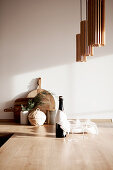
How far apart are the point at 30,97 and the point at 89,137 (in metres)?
1.17

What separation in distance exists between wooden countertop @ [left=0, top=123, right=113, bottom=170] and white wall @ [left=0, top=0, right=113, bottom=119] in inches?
39.9

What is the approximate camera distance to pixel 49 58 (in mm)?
2938

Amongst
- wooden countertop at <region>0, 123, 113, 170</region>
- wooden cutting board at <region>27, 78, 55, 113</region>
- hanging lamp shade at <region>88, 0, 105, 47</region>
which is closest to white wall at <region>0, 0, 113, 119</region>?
wooden cutting board at <region>27, 78, 55, 113</region>

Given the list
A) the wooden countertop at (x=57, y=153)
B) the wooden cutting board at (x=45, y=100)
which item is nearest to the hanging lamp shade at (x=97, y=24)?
the wooden countertop at (x=57, y=153)

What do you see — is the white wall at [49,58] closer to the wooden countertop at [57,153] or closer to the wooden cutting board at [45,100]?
the wooden cutting board at [45,100]

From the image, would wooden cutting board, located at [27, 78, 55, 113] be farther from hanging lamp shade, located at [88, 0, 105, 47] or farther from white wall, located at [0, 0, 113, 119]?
hanging lamp shade, located at [88, 0, 105, 47]

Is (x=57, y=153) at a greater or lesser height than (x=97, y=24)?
lesser

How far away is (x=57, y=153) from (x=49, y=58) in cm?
168

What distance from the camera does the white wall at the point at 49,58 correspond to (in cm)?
293

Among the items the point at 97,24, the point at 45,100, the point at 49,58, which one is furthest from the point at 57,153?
the point at 49,58

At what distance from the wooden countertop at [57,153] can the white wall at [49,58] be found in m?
1.01

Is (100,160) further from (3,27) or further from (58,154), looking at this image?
(3,27)

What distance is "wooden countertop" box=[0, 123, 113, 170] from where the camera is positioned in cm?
119

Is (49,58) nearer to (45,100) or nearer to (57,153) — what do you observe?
(45,100)
